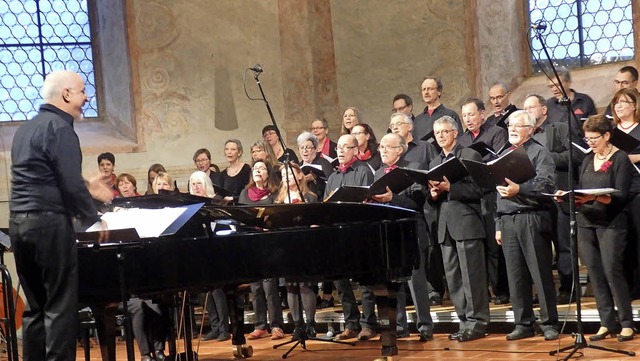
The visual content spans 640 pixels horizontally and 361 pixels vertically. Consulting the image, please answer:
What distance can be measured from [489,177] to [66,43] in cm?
691

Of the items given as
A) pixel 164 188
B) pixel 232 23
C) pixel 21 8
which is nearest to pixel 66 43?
pixel 21 8

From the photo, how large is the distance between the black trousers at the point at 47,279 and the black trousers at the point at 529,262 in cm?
307

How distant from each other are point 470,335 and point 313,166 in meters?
1.98

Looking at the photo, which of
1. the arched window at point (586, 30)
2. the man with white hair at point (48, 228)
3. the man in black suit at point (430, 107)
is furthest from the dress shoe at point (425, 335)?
the arched window at point (586, 30)

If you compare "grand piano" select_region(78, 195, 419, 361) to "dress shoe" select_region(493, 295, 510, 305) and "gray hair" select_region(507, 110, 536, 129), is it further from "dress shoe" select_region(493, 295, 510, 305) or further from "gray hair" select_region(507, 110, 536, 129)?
"dress shoe" select_region(493, 295, 510, 305)

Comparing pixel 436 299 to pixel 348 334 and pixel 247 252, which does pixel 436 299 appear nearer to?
pixel 348 334

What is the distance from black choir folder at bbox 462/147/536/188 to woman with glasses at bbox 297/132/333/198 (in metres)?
2.00

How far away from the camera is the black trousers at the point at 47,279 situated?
4984 mm

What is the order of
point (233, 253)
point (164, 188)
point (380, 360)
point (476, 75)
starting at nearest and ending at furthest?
point (233, 253)
point (380, 360)
point (164, 188)
point (476, 75)

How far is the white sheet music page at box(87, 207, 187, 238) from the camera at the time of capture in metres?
5.34

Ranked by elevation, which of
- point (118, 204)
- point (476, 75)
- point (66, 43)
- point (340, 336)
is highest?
point (66, 43)

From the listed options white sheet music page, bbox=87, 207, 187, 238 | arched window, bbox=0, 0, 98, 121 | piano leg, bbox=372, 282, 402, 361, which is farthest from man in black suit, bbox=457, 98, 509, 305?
arched window, bbox=0, 0, 98, 121

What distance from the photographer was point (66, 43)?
12.0 m

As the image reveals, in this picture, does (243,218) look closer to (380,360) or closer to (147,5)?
(380,360)
